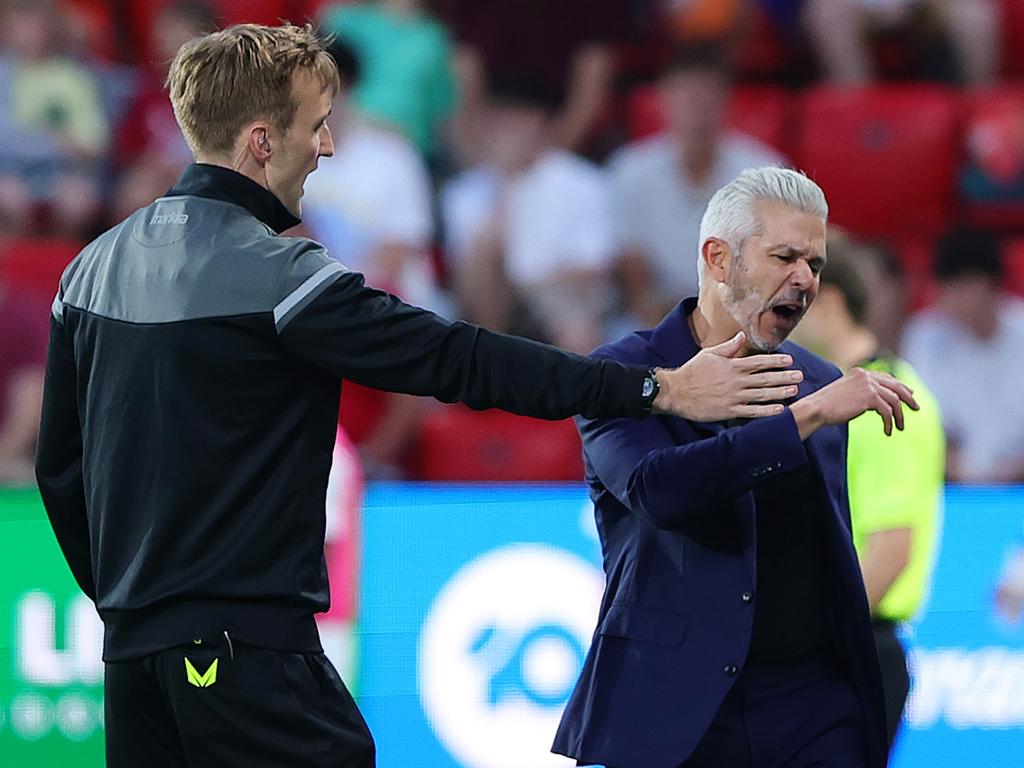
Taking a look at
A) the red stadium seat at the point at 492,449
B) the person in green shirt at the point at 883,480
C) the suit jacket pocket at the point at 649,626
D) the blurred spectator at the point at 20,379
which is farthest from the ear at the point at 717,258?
the blurred spectator at the point at 20,379

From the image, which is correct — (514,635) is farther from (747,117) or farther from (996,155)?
(996,155)

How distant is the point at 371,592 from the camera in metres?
6.23

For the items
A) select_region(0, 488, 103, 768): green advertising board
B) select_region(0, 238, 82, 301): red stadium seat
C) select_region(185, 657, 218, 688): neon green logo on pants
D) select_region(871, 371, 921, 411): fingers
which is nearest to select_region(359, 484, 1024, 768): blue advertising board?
select_region(0, 488, 103, 768): green advertising board

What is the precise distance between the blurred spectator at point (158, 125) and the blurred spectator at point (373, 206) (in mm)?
753

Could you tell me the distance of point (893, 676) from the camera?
478 cm

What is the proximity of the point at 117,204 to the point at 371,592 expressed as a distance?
3.38m

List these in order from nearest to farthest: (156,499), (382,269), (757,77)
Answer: (156,499) < (382,269) < (757,77)

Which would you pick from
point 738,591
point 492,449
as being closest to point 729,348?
point 738,591

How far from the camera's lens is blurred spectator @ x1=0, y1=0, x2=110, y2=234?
880 cm

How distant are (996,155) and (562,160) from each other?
235 cm

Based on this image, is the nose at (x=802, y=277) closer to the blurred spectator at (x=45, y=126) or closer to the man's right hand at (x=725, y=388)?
the man's right hand at (x=725, y=388)

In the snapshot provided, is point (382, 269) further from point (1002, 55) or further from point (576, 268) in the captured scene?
point (1002, 55)

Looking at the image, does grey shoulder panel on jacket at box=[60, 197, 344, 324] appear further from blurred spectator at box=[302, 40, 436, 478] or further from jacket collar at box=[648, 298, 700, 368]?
blurred spectator at box=[302, 40, 436, 478]

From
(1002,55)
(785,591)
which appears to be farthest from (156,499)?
(1002,55)
